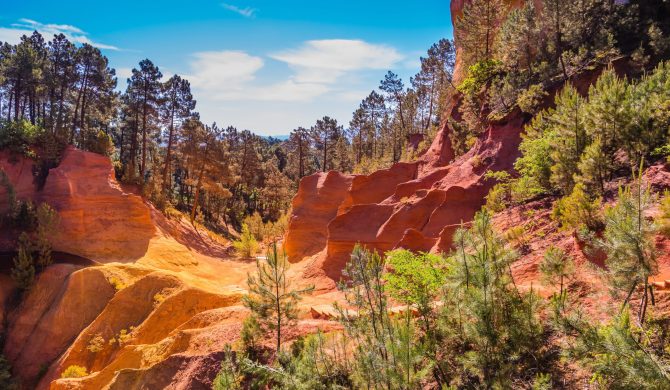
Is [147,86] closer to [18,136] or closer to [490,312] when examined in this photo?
[18,136]

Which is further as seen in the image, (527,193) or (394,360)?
(527,193)

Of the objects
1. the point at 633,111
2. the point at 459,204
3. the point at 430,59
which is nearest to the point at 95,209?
the point at 459,204

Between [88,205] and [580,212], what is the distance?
105ft

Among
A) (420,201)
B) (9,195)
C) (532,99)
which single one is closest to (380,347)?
(420,201)

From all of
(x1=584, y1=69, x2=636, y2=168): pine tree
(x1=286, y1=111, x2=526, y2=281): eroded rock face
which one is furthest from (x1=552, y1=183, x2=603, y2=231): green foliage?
(x1=286, y1=111, x2=526, y2=281): eroded rock face

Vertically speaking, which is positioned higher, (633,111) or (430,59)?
(430,59)

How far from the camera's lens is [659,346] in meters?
6.16

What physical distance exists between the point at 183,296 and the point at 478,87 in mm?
24187

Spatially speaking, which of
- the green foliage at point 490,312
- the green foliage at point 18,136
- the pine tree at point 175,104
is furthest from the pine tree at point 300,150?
the green foliage at point 490,312

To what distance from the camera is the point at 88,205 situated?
29516 mm

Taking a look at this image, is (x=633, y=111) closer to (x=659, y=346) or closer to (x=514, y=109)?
(x=659, y=346)

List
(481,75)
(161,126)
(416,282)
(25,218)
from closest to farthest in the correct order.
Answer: (416,282) < (25,218) < (481,75) < (161,126)

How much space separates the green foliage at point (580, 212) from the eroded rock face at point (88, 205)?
27.4 meters

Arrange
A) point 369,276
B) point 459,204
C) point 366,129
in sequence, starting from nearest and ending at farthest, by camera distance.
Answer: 1. point 369,276
2. point 459,204
3. point 366,129
